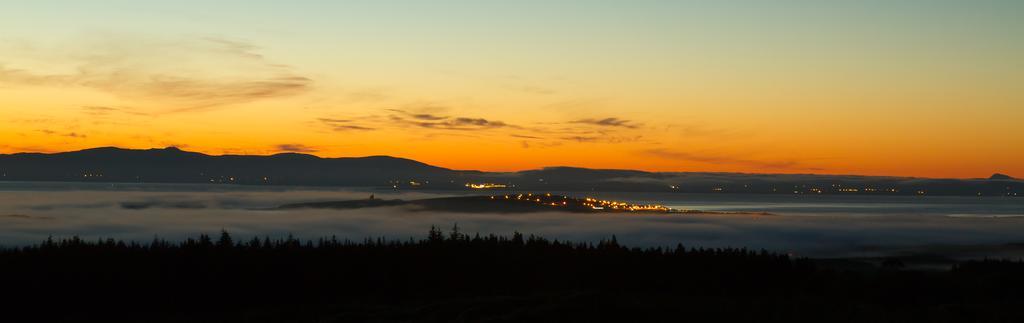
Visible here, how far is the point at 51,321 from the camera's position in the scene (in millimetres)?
34000

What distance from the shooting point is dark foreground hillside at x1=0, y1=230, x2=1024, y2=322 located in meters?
29.8

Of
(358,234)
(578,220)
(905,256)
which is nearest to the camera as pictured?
(905,256)

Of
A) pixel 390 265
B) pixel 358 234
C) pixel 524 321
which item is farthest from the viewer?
pixel 358 234

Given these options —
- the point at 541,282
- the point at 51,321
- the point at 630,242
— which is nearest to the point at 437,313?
the point at 541,282

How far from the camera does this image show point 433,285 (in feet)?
128

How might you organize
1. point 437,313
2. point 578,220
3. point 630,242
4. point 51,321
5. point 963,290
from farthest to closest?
point 578,220 < point 630,242 < point 963,290 < point 51,321 < point 437,313

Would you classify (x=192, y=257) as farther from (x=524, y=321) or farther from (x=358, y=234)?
(x=358, y=234)

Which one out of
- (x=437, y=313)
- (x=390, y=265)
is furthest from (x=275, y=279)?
(x=437, y=313)

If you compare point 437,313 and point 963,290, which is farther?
point 963,290

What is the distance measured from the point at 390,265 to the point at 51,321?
1165 centimetres

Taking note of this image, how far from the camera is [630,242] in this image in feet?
316

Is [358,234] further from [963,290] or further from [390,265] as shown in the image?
[963,290]

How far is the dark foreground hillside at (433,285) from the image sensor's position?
2978 cm

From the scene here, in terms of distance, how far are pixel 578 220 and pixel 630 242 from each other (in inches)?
1879
